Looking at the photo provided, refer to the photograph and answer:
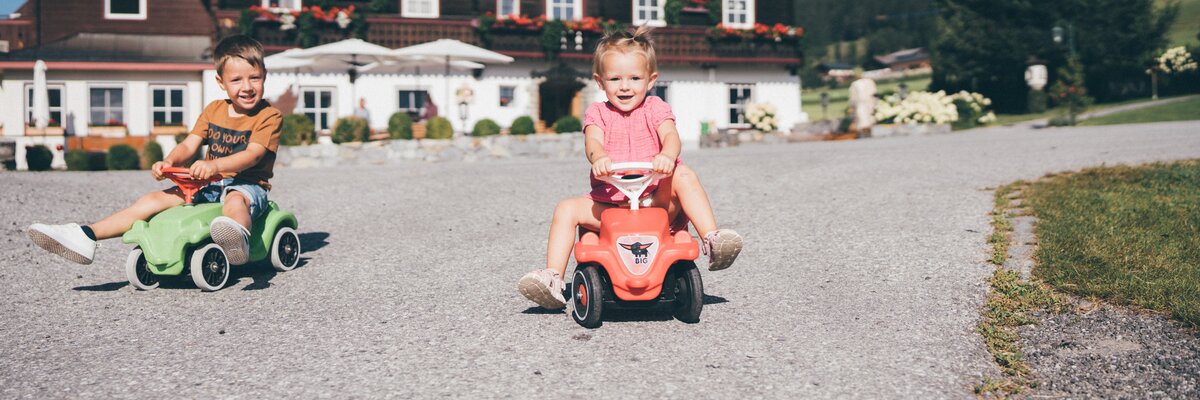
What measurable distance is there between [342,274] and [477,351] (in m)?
2.48

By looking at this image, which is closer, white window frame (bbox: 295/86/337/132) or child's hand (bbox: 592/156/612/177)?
child's hand (bbox: 592/156/612/177)

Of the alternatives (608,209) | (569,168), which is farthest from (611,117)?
(569,168)

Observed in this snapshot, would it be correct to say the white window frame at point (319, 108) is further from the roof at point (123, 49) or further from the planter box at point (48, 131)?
the planter box at point (48, 131)

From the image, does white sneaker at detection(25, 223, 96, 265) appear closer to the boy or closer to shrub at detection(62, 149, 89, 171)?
the boy

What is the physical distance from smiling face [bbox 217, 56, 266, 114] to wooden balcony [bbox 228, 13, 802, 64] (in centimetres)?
1793

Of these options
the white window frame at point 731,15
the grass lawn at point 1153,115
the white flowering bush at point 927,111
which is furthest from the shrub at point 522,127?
the grass lawn at point 1153,115

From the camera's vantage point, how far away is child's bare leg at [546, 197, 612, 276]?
497 centimetres

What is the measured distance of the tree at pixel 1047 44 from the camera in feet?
118

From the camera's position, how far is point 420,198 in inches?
432

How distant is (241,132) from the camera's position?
638 cm

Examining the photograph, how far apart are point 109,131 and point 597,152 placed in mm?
23093

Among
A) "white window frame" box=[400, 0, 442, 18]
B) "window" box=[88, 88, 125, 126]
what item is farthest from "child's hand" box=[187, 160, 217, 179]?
"window" box=[88, 88, 125, 126]

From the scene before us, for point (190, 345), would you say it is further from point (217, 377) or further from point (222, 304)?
point (222, 304)

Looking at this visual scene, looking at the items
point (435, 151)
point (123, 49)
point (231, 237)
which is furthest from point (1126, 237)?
point (123, 49)
